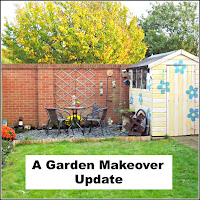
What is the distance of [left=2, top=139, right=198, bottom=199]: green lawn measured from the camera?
3.65 meters

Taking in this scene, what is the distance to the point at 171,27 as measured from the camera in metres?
24.6

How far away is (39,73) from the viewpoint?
8547mm

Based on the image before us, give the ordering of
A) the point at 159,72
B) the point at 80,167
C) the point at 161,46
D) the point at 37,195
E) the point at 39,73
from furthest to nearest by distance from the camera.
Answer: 1. the point at 161,46
2. the point at 39,73
3. the point at 159,72
4. the point at 80,167
5. the point at 37,195

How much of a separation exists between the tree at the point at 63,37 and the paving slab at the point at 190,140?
7474 millimetres

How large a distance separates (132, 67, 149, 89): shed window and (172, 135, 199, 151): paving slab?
1.51 metres

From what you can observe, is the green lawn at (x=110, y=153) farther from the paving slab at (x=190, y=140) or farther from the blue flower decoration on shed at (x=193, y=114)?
the blue flower decoration on shed at (x=193, y=114)

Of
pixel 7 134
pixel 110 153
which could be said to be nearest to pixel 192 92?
pixel 110 153

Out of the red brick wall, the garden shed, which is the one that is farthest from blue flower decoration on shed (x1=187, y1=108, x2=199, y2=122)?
the red brick wall

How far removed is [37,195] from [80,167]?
935 mm

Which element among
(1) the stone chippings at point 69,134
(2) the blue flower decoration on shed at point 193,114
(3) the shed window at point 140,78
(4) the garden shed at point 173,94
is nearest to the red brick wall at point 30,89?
(1) the stone chippings at point 69,134

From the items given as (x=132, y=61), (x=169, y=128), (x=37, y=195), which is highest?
(x=132, y=61)

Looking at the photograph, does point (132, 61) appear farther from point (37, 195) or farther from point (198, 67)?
point (37, 195)

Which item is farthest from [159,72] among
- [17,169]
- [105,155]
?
[17,169]

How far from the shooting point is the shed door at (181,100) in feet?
22.4
